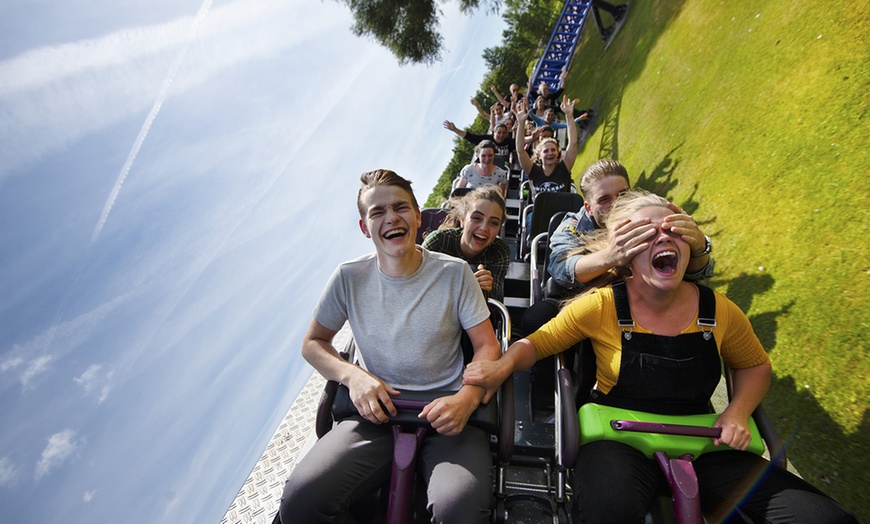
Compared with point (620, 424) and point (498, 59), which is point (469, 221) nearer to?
point (620, 424)

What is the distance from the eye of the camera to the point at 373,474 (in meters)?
1.61

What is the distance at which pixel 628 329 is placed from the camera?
5.65 feet

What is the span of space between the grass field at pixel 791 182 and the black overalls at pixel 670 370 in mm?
1076

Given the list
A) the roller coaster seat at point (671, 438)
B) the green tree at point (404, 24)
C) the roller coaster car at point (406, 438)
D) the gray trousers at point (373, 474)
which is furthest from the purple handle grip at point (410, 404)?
the green tree at point (404, 24)

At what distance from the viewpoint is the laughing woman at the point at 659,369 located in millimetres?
1425

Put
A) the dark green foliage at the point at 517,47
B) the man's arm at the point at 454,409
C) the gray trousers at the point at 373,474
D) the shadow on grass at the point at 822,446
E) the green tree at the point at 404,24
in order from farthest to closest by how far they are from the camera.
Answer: the dark green foliage at the point at 517,47
the green tree at the point at 404,24
the shadow on grass at the point at 822,446
the man's arm at the point at 454,409
the gray trousers at the point at 373,474

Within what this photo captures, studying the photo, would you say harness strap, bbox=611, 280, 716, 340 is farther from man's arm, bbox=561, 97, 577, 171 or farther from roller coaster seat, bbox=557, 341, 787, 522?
man's arm, bbox=561, 97, 577, 171

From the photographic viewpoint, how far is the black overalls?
1646 mm

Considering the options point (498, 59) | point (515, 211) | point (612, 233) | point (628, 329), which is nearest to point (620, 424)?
point (628, 329)

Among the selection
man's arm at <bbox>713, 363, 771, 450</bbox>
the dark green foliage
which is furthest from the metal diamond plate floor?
the dark green foliage

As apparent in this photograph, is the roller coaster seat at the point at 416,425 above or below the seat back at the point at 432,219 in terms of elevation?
below

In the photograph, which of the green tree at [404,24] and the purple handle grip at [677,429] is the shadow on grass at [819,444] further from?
the green tree at [404,24]

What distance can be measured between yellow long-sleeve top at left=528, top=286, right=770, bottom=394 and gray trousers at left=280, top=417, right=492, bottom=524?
52 cm

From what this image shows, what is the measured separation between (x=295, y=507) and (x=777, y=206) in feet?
13.3
